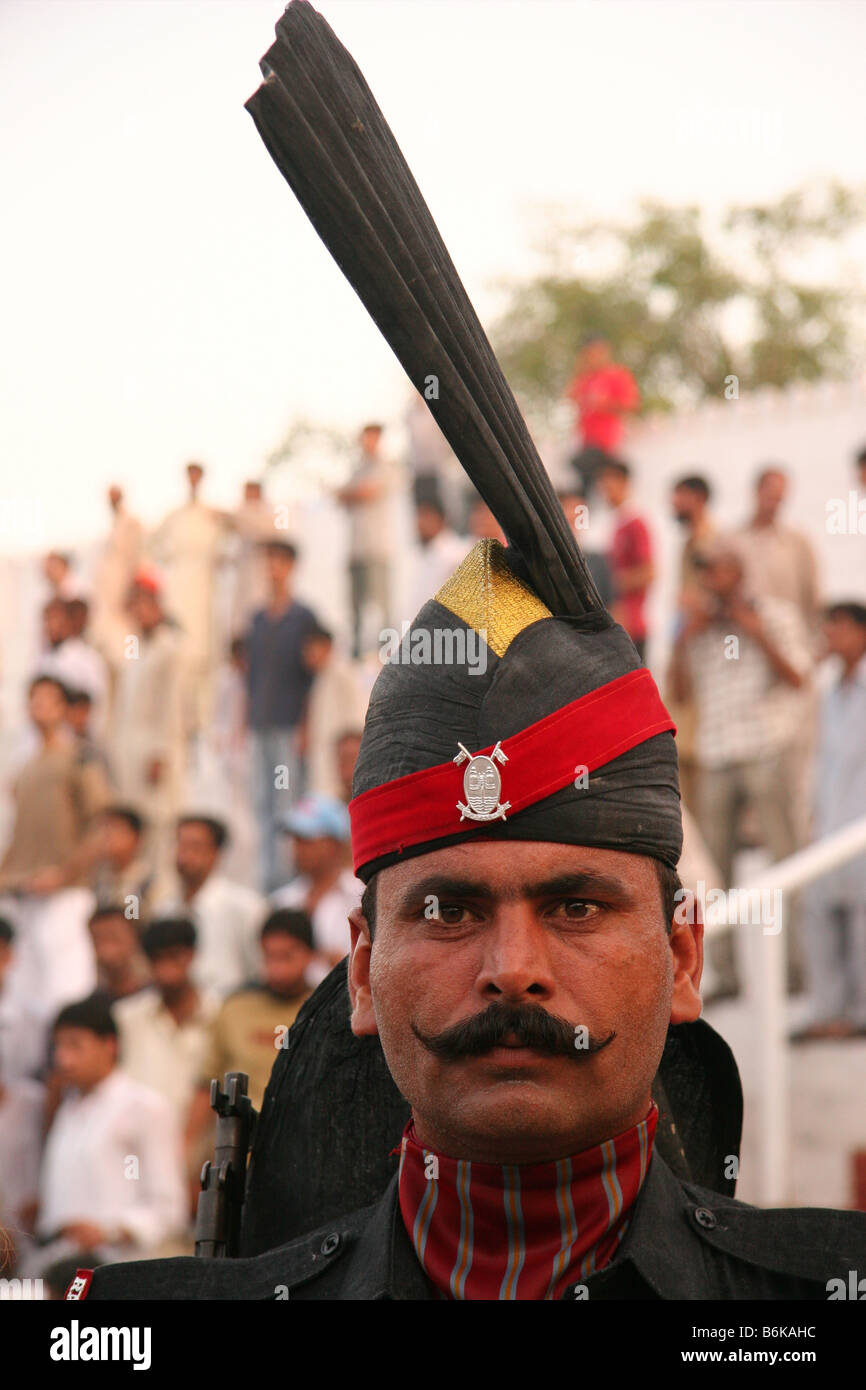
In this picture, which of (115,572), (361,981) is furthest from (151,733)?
(361,981)

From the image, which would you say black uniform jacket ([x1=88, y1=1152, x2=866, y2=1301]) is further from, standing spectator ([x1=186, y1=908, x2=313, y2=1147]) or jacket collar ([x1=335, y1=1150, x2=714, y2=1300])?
standing spectator ([x1=186, y1=908, x2=313, y2=1147])

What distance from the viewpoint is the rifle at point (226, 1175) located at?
232cm

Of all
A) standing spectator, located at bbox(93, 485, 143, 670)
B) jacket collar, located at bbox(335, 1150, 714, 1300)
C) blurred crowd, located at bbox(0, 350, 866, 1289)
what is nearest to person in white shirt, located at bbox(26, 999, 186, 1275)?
blurred crowd, located at bbox(0, 350, 866, 1289)

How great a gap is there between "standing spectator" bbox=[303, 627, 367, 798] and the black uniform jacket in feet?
17.9

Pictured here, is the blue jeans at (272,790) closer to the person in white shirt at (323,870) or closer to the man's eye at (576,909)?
the person in white shirt at (323,870)

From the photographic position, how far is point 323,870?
680cm

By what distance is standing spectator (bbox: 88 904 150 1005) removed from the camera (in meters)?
6.94

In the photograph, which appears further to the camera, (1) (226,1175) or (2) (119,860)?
(2) (119,860)

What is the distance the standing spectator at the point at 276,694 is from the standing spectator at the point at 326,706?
0.25ft

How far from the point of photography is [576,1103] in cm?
182

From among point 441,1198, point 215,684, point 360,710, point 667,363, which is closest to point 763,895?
point 360,710

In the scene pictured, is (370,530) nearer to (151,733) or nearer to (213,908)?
(151,733)

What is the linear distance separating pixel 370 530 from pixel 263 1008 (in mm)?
3915
